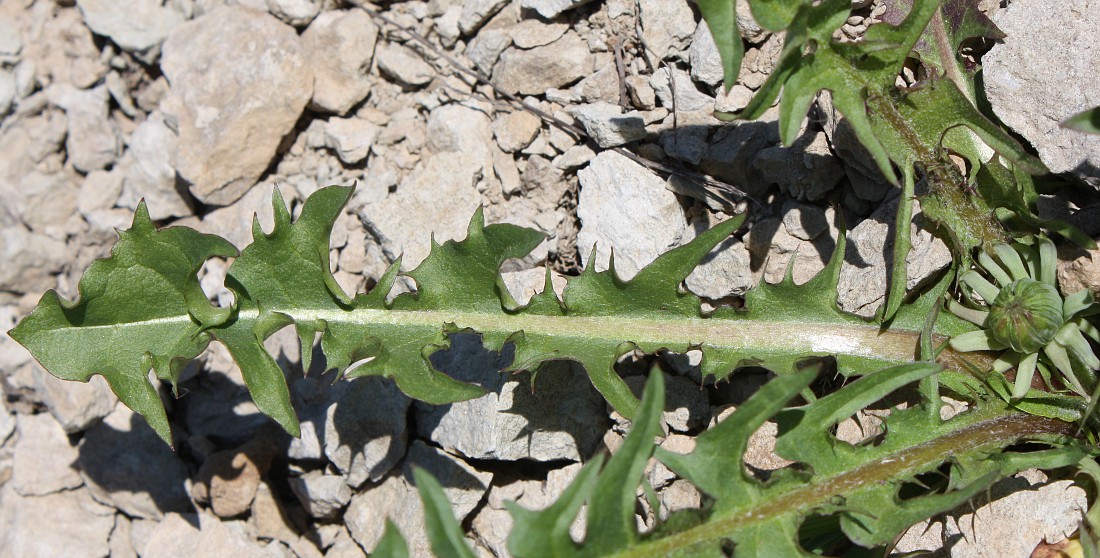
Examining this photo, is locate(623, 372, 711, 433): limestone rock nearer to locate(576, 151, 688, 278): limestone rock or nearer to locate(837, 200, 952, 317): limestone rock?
locate(576, 151, 688, 278): limestone rock

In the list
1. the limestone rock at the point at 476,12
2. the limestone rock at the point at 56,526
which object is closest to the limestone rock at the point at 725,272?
the limestone rock at the point at 476,12

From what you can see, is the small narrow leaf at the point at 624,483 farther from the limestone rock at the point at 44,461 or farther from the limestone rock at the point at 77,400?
the limestone rock at the point at 44,461

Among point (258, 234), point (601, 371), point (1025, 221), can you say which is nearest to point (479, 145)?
point (258, 234)

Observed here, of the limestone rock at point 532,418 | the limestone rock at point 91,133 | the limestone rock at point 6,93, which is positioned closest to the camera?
the limestone rock at point 532,418

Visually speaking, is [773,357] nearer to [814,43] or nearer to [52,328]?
[814,43]

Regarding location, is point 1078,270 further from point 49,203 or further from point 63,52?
point 63,52

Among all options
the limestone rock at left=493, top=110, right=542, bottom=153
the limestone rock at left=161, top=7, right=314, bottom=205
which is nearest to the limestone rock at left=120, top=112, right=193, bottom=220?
the limestone rock at left=161, top=7, right=314, bottom=205

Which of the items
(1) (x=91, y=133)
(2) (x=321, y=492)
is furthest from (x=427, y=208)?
(1) (x=91, y=133)
